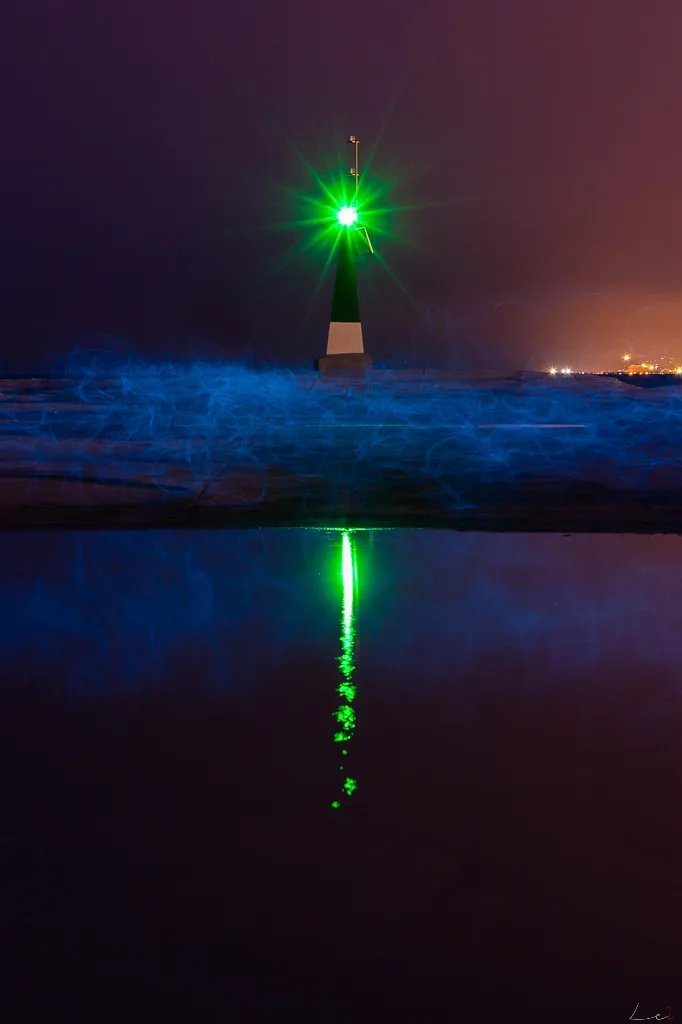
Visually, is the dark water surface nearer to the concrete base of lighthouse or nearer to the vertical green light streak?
the vertical green light streak

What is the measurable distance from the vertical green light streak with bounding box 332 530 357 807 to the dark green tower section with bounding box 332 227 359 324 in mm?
34687

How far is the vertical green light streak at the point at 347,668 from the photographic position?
4.40 meters

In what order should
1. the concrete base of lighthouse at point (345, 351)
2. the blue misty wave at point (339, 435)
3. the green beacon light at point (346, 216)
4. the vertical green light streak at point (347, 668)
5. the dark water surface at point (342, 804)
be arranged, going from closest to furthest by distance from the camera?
the dark water surface at point (342, 804)
the vertical green light streak at point (347, 668)
the blue misty wave at point (339, 435)
the concrete base of lighthouse at point (345, 351)
the green beacon light at point (346, 216)

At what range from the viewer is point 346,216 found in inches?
1843

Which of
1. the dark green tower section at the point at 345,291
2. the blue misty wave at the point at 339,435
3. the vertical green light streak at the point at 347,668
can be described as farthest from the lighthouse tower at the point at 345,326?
the vertical green light streak at the point at 347,668

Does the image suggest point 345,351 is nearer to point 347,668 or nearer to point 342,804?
point 347,668

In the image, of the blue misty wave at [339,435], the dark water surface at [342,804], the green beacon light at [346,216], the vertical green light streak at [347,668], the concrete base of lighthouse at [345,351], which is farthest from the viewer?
the green beacon light at [346,216]

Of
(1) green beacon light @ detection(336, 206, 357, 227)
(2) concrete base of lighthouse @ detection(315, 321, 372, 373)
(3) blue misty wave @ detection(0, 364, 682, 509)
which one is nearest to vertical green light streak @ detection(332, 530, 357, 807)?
(3) blue misty wave @ detection(0, 364, 682, 509)

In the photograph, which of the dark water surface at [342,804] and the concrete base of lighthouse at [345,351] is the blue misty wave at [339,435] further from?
the dark water surface at [342,804]

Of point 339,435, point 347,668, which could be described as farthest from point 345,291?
point 347,668

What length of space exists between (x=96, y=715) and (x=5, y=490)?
9803mm

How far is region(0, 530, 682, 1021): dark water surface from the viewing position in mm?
2881

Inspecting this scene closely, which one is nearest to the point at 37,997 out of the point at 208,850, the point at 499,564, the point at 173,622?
the point at 208,850

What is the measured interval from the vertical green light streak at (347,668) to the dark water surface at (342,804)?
0.02 metres
